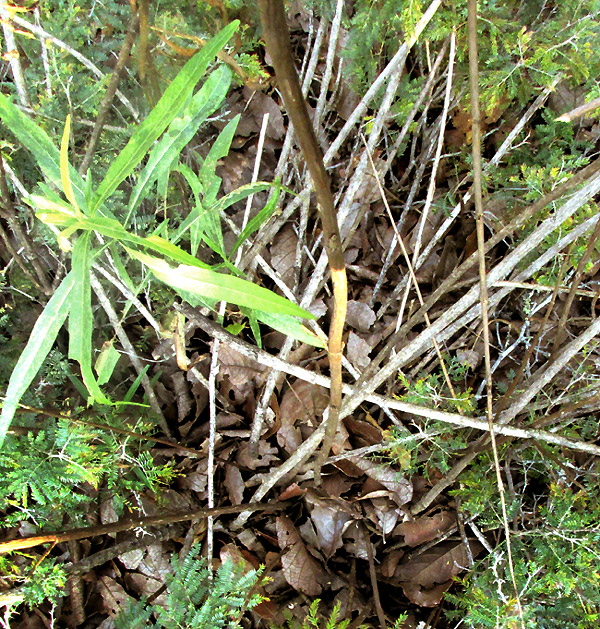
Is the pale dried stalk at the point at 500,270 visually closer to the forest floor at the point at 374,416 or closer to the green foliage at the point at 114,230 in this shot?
the forest floor at the point at 374,416

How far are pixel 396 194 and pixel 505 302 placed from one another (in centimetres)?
66

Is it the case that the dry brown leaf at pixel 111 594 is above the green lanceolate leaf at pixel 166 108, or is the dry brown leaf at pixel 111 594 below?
below

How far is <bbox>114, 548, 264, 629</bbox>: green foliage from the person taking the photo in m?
1.32

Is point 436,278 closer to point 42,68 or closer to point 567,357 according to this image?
point 567,357

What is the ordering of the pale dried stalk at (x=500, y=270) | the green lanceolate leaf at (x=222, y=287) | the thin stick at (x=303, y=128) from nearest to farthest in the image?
the thin stick at (x=303, y=128) → the green lanceolate leaf at (x=222, y=287) → the pale dried stalk at (x=500, y=270)

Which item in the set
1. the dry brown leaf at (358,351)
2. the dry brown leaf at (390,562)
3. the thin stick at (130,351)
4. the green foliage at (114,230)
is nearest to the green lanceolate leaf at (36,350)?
the green foliage at (114,230)

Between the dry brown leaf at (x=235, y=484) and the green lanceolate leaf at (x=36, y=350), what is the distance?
1.06 m

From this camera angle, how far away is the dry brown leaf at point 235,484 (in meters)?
1.78

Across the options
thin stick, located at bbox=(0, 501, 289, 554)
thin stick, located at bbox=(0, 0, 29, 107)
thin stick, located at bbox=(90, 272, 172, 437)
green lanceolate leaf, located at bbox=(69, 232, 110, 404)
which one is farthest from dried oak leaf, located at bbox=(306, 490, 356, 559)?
thin stick, located at bbox=(0, 0, 29, 107)

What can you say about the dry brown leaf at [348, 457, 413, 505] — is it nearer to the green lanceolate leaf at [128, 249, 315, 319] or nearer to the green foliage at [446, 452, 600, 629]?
the green foliage at [446, 452, 600, 629]

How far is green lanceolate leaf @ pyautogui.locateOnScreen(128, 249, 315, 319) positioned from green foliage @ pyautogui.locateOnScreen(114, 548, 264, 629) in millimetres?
1040

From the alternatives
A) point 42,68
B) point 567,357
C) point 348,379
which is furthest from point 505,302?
point 42,68

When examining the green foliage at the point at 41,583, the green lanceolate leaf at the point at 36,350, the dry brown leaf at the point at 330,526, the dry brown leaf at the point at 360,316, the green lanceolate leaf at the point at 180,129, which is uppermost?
the green lanceolate leaf at the point at 180,129

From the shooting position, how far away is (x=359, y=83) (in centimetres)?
175
